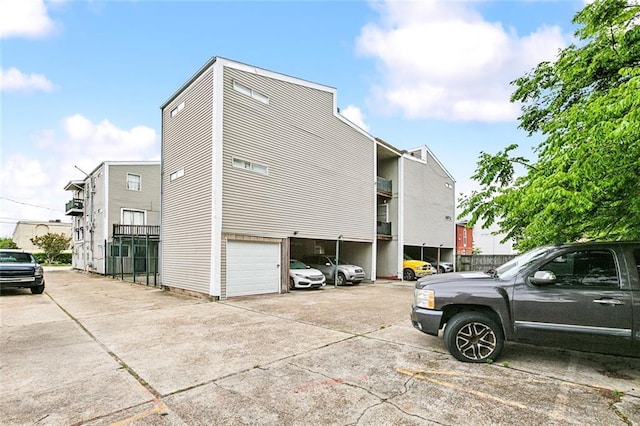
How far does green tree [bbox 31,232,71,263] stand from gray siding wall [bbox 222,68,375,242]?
119 ft

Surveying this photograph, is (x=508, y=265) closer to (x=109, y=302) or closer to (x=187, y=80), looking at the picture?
(x=109, y=302)

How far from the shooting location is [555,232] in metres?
6.14

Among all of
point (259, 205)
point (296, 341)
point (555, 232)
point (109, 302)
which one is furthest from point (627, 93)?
point (109, 302)

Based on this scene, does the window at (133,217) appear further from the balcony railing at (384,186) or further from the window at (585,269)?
the window at (585,269)

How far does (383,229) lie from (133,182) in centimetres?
1803

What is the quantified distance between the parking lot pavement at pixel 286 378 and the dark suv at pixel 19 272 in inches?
241

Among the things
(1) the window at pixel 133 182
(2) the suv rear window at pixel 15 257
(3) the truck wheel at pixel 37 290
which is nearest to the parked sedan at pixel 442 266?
(3) the truck wheel at pixel 37 290

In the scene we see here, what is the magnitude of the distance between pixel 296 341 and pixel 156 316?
4329mm

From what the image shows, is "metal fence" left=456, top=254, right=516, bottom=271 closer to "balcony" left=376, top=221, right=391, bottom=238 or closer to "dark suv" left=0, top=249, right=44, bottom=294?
"balcony" left=376, top=221, right=391, bottom=238

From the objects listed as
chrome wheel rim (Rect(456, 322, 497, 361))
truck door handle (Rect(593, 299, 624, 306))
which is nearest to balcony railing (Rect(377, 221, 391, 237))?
chrome wheel rim (Rect(456, 322, 497, 361))

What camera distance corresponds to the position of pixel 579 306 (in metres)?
4.09

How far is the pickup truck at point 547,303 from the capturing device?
3.97 m

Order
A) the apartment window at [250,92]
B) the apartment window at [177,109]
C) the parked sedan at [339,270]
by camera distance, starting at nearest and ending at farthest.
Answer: the apartment window at [250,92] → the apartment window at [177,109] → the parked sedan at [339,270]

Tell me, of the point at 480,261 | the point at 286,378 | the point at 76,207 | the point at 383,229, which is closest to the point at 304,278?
the point at 383,229
